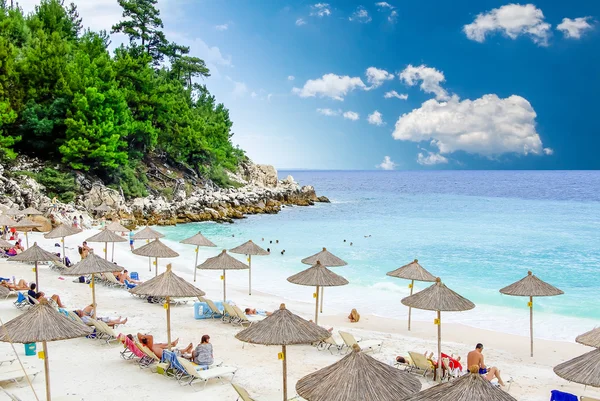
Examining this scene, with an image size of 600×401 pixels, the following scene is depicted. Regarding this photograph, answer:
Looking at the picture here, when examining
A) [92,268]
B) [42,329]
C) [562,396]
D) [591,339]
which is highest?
[92,268]

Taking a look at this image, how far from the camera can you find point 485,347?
1327 centimetres

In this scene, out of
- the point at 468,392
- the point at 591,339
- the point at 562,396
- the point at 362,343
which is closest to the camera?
the point at 468,392

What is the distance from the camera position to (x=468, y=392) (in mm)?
5637

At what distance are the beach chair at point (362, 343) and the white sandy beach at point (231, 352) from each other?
255 mm

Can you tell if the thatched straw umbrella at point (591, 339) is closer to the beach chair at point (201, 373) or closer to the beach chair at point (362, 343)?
the beach chair at point (362, 343)

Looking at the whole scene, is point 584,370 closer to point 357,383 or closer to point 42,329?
point 357,383

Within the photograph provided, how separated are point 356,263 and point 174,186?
88.3 feet

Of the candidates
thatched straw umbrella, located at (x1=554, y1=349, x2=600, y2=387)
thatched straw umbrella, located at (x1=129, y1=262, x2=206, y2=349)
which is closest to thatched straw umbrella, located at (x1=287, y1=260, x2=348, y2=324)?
thatched straw umbrella, located at (x1=129, y1=262, x2=206, y2=349)

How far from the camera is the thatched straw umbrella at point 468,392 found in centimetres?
560

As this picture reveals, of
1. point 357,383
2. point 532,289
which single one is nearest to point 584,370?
point 357,383

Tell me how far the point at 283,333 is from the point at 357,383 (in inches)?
86.2

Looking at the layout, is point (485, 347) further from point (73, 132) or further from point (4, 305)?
point (73, 132)

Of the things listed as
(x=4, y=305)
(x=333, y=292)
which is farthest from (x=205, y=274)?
(x=4, y=305)

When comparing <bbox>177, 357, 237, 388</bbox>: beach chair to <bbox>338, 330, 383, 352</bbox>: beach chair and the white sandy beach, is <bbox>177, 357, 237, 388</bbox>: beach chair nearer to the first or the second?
the white sandy beach
